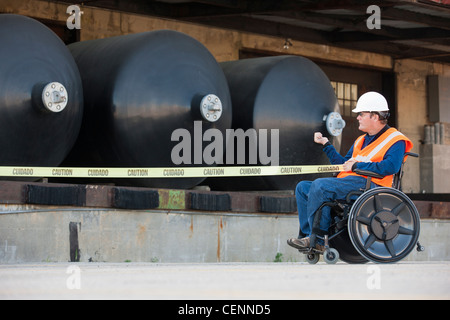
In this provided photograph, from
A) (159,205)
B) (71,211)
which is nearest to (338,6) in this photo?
(159,205)

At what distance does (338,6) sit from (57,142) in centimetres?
652

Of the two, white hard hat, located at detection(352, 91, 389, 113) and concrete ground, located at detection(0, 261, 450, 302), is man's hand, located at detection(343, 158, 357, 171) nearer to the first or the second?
white hard hat, located at detection(352, 91, 389, 113)

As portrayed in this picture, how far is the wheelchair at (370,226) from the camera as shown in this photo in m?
7.09

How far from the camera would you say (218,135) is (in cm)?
1036

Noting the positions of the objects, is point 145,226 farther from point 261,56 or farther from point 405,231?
point 261,56

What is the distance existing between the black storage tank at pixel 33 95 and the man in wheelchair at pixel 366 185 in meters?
2.83

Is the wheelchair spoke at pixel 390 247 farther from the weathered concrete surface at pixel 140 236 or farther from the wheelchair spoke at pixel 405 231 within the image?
the weathered concrete surface at pixel 140 236

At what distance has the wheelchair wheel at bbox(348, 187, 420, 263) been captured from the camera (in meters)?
7.08

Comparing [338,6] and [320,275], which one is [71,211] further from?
[338,6]

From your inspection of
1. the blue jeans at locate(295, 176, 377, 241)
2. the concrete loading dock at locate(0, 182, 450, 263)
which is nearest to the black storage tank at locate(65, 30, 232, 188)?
the concrete loading dock at locate(0, 182, 450, 263)

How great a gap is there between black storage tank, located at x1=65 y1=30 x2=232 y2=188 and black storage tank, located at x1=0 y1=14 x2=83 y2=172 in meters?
0.49

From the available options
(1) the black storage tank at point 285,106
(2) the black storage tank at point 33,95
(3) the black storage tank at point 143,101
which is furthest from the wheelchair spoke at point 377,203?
(1) the black storage tank at point 285,106

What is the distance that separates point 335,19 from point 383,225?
33.2ft

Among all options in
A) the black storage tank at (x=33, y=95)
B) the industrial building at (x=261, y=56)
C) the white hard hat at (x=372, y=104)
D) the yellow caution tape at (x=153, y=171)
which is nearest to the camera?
the white hard hat at (x=372, y=104)
